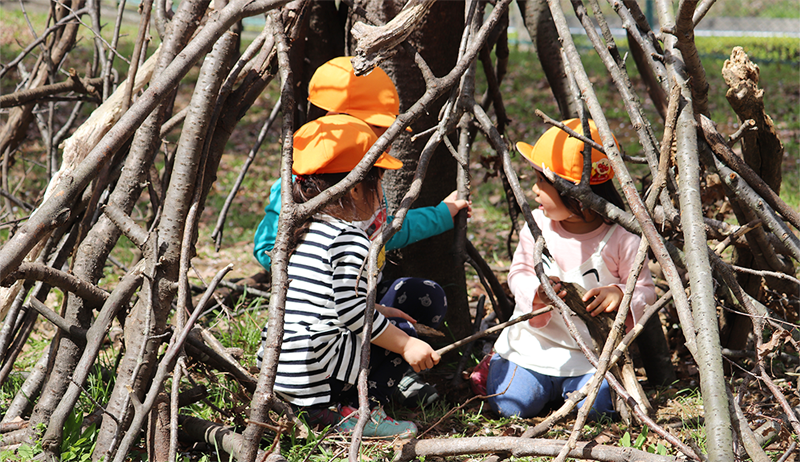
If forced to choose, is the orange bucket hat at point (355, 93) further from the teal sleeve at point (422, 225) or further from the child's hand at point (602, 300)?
the child's hand at point (602, 300)

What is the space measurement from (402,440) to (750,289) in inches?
57.3

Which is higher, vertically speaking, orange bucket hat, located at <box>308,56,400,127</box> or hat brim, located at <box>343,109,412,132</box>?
orange bucket hat, located at <box>308,56,400,127</box>

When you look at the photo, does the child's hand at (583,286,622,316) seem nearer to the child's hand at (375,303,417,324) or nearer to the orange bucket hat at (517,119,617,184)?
the orange bucket hat at (517,119,617,184)

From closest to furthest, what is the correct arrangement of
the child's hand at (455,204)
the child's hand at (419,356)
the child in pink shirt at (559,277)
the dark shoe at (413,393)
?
the child's hand at (419,356) < the child in pink shirt at (559,277) < the dark shoe at (413,393) < the child's hand at (455,204)

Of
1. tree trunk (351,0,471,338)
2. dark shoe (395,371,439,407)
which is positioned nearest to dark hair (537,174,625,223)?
tree trunk (351,0,471,338)

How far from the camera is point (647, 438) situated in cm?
221

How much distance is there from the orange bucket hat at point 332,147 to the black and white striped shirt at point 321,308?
0.19 meters

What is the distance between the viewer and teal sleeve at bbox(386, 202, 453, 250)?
8.43 feet

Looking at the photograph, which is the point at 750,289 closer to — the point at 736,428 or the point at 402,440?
the point at 736,428

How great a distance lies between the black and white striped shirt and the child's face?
2.35ft

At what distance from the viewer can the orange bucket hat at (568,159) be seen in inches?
91.0

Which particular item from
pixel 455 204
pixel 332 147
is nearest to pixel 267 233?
pixel 332 147

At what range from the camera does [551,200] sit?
95.2 inches

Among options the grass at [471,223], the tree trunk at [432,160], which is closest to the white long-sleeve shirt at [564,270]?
the grass at [471,223]
